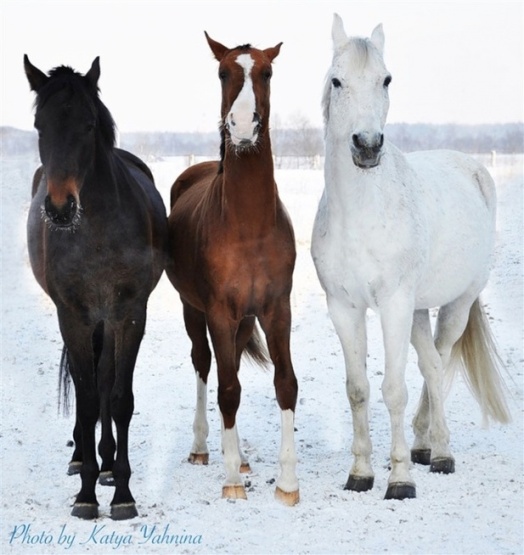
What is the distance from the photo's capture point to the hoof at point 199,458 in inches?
231

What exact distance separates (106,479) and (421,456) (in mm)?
2248

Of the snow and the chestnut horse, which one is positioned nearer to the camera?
the snow

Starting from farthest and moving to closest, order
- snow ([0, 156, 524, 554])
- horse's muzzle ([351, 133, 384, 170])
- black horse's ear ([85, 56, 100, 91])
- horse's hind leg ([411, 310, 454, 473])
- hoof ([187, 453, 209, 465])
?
hoof ([187, 453, 209, 465]) < horse's hind leg ([411, 310, 454, 473]) < black horse's ear ([85, 56, 100, 91]) < horse's muzzle ([351, 133, 384, 170]) < snow ([0, 156, 524, 554])

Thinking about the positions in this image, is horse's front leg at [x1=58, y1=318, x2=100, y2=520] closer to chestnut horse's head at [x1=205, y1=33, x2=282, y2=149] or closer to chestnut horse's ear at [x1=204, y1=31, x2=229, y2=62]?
chestnut horse's head at [x1=205, y1=33, x2=282, y2=149]

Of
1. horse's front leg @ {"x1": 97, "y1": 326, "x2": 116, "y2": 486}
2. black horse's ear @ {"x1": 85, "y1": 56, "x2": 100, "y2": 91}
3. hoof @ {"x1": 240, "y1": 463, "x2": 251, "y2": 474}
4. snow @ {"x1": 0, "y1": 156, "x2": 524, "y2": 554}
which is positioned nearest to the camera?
snow @ {"x1": 0, "y1": 156, "x2": 524, "y2": 554}

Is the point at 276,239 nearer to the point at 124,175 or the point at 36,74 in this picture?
the point at 124,175

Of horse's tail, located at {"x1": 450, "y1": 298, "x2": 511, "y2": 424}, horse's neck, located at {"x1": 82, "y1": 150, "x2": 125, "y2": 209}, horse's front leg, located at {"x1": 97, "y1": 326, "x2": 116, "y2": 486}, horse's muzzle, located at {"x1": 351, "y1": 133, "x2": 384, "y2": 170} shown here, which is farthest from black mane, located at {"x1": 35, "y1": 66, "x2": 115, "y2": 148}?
horse's tail, located at {"x1": 450, "y1": 298, "x2": 511, "y2": 424}

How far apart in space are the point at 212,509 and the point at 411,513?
1.13m

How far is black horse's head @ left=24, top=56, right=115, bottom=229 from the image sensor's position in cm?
419

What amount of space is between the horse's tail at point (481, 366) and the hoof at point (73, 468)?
289 cm

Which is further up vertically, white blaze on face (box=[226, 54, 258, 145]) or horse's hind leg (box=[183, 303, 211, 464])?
white blaze on face (box=[226, 54, 258, 145])

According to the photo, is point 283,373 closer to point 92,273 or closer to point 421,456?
point 92,273

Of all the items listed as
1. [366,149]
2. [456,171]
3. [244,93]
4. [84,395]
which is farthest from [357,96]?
[84,395]

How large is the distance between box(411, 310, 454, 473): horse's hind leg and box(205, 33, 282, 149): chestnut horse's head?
2.05 m
